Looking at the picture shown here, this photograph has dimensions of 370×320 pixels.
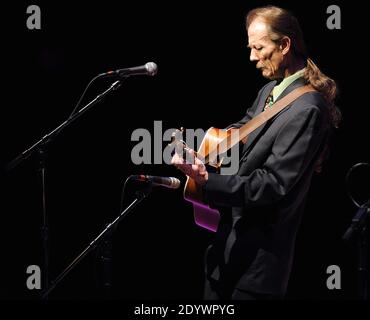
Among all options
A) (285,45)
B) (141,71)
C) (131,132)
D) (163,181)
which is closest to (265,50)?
(285,45)

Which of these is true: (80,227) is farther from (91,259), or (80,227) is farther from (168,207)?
(168,207)

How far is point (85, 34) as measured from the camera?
12.8 feet

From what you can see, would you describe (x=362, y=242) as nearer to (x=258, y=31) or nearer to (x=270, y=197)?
(x=270, y=197)

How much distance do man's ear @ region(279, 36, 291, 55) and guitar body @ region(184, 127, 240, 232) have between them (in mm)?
461

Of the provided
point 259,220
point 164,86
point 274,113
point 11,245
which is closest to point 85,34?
point 164,86

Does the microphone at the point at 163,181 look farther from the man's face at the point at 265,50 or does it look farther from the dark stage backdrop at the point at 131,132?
the dark stage backdrop at the point at 131,132

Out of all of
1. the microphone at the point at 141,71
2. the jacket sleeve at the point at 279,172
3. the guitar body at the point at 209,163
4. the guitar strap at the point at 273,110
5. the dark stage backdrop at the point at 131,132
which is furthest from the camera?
the dark stage backdrop at the point at 131,132

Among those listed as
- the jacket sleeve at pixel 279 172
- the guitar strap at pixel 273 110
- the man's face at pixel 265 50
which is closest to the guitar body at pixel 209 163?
the guitar strap at pixel 273 110

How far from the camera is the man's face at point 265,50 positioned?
8.16ft

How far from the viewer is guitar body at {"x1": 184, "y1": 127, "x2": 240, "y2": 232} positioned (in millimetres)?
2588

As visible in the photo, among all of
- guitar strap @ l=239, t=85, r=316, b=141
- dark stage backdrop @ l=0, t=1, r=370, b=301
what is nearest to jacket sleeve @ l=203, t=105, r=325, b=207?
guitar strap @ l=239, t=85, r=316, b=141

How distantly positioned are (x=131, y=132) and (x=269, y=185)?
190 cm

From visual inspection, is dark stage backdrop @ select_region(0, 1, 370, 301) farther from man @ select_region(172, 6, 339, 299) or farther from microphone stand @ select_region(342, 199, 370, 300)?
microphone stand @ select_region(342, 199, 370, 300)

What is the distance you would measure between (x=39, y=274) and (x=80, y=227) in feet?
1.45
